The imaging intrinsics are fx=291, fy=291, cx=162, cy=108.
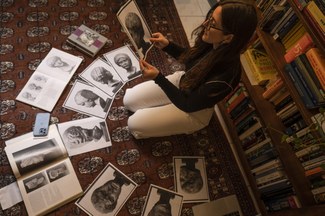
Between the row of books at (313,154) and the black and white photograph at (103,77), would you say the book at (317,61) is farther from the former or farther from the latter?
the black and white photograph at (103,77)

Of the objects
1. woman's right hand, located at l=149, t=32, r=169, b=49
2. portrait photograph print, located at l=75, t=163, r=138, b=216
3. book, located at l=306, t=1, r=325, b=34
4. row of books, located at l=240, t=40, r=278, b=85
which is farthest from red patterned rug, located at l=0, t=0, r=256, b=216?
book, located at l=306, t=1, r=325, b=34

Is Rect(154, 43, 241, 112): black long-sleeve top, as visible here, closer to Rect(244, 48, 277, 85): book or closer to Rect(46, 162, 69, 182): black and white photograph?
Rect(244, 48, 277, 85): book

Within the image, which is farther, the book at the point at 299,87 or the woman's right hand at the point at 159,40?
the woman's right hand at the point at 159,40

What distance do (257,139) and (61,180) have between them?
1.02m

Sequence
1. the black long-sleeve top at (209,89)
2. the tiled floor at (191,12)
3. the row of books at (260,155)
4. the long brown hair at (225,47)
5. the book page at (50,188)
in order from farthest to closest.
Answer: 1. the tiled floor at (191,12)
2. the row of books at (260,155)
3. the book page at (50,188)
4. the black long-sleeve top at (209,89)
5. the long brown hair at (225,47)

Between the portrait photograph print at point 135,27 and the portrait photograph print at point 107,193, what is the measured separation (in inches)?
24.6

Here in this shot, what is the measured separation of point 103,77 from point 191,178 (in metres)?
0.77

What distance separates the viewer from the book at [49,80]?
156cm

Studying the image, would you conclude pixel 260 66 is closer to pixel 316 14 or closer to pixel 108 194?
pixel 316 14

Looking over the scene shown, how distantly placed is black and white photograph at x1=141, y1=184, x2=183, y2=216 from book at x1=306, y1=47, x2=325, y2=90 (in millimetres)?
863

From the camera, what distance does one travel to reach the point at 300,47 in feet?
4.23

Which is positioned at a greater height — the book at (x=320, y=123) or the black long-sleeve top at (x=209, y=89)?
the black long-sleeve top at (x=209, y=89)

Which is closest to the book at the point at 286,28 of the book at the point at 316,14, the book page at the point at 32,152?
the book at the point at 316,14

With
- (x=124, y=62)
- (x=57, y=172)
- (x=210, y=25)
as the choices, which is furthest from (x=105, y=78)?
(x=210, y=25)
